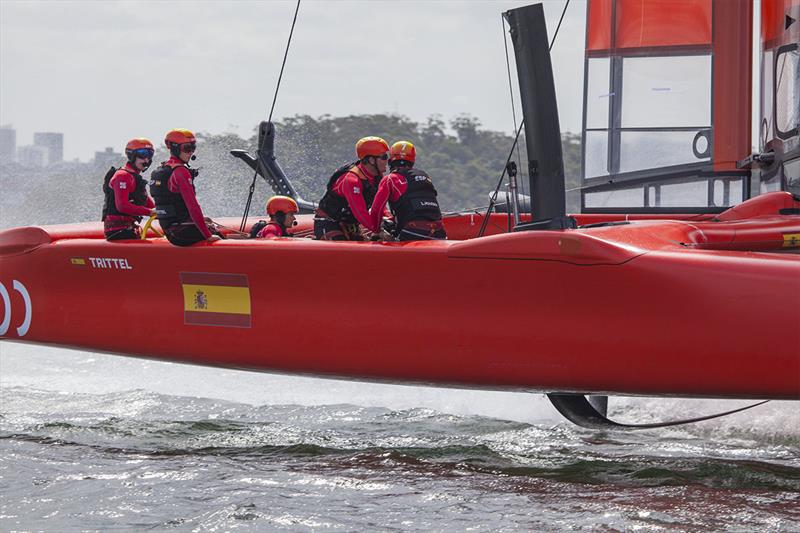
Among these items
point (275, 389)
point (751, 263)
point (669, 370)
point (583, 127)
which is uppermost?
point (583, 127)

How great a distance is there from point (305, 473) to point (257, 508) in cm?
66

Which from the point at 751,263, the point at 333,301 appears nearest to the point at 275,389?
the point at 333,301

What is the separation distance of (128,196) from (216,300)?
4.00 feet

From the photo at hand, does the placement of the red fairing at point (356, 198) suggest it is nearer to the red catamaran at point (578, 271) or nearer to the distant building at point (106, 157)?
the red catamaran at point (578, 271)

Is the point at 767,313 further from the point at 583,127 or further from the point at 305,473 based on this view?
the point at 583,127

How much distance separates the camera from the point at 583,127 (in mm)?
7781

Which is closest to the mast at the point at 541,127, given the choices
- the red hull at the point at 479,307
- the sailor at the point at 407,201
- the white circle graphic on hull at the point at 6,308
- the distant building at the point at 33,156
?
the red hull at the point at 479,307

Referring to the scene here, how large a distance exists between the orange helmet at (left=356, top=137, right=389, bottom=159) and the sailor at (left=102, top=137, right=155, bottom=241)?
128 cm

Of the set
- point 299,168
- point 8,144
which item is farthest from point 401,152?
point 8,144

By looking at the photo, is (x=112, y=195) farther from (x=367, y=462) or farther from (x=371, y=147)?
(x=367, y=462)

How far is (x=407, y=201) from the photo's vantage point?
592 cm

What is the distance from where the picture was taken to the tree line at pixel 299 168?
1725 cm

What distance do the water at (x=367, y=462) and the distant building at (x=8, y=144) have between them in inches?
690

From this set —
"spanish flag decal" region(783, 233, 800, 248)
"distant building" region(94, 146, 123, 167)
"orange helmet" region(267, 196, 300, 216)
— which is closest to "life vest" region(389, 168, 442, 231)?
"orange helmet" region(267, 196, 300, 216)
